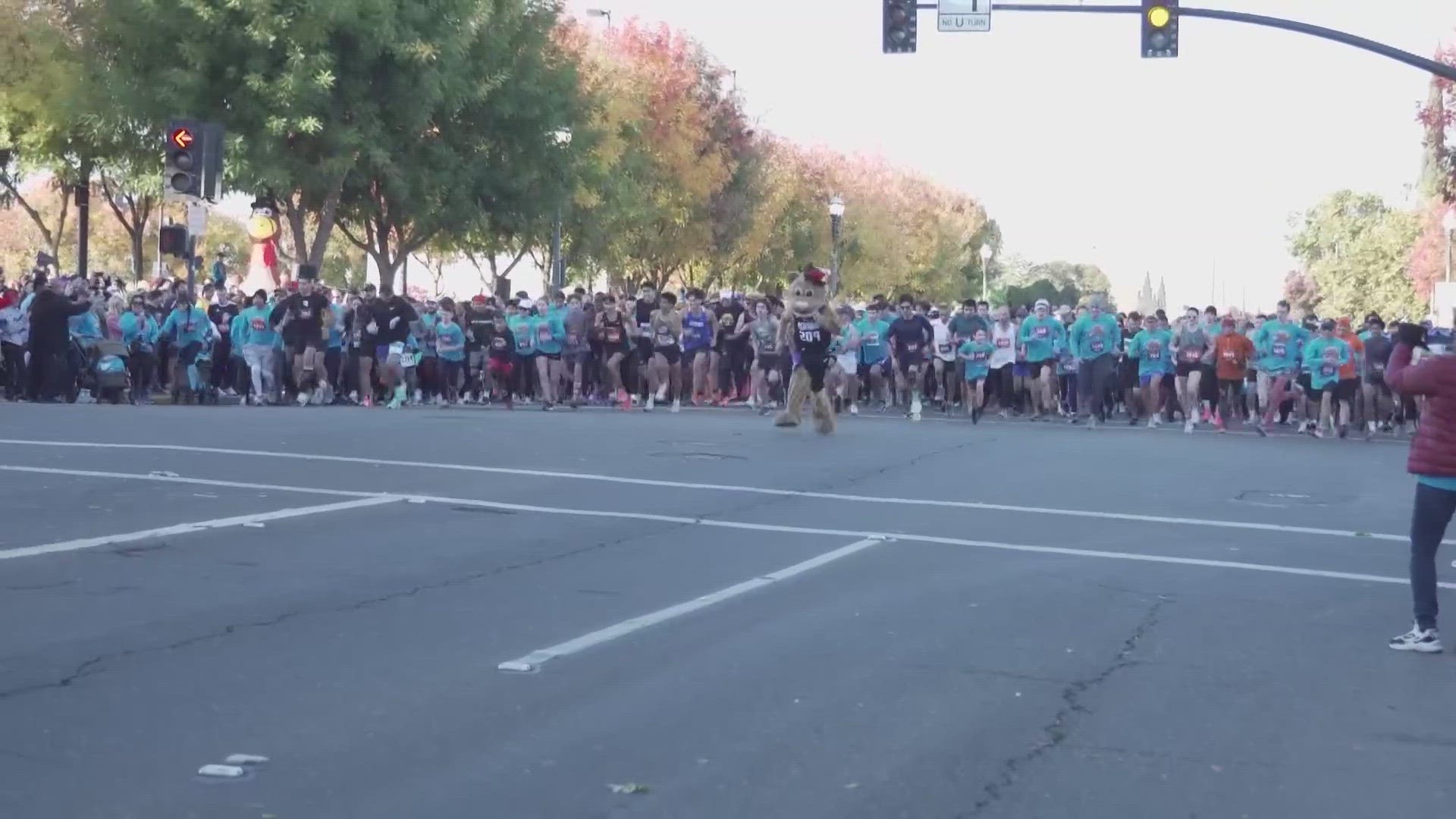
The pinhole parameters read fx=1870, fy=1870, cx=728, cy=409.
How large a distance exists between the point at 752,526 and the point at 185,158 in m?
13.5

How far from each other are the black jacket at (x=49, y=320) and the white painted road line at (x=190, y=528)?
13.2 m

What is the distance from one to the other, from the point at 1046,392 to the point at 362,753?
78.5 ft

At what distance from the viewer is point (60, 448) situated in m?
17.2

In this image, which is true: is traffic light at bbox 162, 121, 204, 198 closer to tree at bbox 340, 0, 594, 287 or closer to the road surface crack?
tree at bbox 340, 0, 594, 287

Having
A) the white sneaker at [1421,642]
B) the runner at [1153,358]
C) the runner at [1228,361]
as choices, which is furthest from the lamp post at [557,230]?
the white sneaker at [1421,642]

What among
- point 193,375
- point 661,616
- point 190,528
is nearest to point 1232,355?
point 193,375

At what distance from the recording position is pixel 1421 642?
9602 mm

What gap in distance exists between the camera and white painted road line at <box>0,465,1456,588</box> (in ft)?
40.9

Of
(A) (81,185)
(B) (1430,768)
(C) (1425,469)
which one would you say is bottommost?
(B) (1430,768)

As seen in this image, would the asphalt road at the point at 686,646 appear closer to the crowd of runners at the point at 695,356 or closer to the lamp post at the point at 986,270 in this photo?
the crowd of runners at the point at 695,356

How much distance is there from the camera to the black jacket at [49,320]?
25.7 meters

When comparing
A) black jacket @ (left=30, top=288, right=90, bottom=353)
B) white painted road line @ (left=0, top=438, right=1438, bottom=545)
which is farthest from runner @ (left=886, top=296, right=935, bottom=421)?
white painted road line @ (left=0, top=438, right=1438, bottom=545)

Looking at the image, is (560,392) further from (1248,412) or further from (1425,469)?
(1425,469)

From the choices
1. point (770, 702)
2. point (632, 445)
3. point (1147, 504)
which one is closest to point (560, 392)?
point (632, 445)
